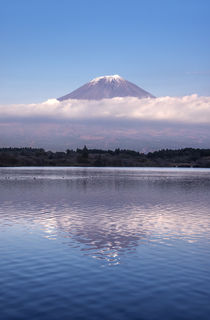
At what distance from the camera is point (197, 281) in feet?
56.0

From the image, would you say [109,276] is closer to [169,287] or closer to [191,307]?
[169,287]

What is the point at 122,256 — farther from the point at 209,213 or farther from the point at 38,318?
the point at 209,213

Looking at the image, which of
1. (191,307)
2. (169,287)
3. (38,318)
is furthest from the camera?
(169,287)

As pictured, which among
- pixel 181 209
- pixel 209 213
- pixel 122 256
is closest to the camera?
pixel 122 256

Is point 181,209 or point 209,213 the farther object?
point 181,209

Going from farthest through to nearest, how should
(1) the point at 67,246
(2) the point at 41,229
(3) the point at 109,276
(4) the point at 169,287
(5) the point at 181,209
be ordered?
1. (5) the point at 181,209
2. (2) the point at 41,229
3. (1) the point at 67,246
4. (3) the point at 109,276
5. (4) the point at 169,287

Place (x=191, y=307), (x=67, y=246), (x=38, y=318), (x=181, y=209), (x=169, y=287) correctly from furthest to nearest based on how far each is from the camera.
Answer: (x=181, y=209) < (x=67, y=246) < (x=169, y=287) < (x=191, y=307) < (x=38, y=318)

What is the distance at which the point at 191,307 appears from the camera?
1403 centimetres

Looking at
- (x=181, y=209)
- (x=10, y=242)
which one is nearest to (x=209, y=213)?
(x=181, y=209)

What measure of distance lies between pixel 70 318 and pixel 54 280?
→ 163 inches

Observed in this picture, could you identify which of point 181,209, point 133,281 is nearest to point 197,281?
point 133,281

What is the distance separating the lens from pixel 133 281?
664 inches

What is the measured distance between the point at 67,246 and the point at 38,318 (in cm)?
1084

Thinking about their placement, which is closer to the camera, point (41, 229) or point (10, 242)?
point (10, 242)
